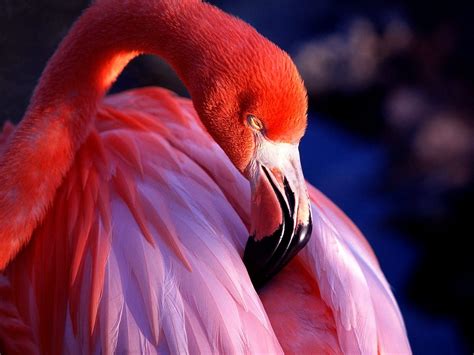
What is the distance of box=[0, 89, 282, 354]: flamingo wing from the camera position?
4.53 ft

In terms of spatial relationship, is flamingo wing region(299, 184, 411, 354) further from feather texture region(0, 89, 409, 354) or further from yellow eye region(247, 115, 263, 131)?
yellow eye region(247, 115, 263, 131)

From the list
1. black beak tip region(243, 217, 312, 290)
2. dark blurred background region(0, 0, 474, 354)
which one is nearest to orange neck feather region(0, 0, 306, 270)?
black beak tip region(243, 217, 312, 290)

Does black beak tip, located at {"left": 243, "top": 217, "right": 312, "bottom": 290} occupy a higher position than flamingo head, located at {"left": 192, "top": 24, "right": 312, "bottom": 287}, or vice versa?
flamingo head, located at {"left": 192, "top": 24, "right": 312, "bottom": 287}

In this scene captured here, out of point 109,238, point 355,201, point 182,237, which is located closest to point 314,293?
point 182,237

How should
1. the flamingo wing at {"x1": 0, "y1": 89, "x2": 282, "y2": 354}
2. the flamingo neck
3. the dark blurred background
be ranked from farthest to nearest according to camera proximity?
the dark blurred background < the flamingo neck < the flamingo wing at {"x1": 0, "y1": 89, "x2": 282, "y2": 354}

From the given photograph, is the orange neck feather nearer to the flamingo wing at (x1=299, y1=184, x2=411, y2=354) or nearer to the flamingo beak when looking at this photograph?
the flamingo beak

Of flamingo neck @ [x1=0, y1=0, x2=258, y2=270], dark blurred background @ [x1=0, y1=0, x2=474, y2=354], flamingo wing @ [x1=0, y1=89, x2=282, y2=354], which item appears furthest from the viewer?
dark blurred background @ [x1=0, y1=0, x2=474, y2=354]

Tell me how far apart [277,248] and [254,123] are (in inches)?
10.4

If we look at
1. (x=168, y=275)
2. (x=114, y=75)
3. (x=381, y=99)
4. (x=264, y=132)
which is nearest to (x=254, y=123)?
(x=264, y=132)

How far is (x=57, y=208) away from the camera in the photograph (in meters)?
1.66

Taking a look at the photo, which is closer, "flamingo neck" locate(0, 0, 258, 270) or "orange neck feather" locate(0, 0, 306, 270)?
"orange neck feather" locate(0, 0, 306, 270)

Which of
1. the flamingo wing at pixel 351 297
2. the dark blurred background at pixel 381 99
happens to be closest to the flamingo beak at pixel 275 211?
the flamingo wing at pixel 351 297

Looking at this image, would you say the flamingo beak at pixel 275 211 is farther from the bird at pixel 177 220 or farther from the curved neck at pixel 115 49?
the curved neck at pixel 115 49

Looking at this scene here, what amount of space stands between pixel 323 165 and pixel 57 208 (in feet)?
5.05
